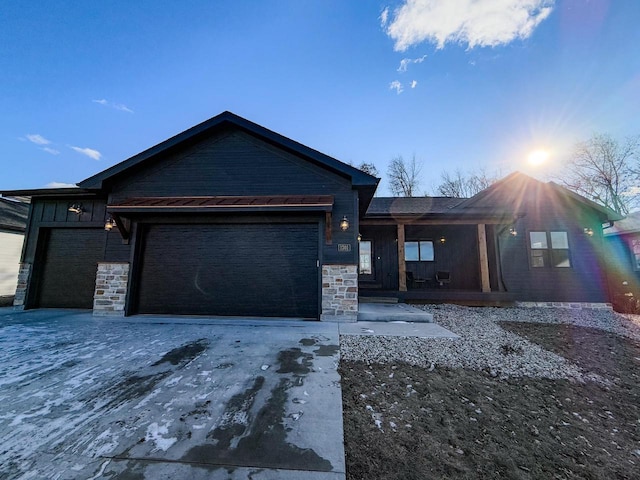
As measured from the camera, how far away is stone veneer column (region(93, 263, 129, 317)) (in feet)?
20.7

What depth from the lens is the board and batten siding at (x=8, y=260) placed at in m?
9.97

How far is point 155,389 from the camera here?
2713 mm

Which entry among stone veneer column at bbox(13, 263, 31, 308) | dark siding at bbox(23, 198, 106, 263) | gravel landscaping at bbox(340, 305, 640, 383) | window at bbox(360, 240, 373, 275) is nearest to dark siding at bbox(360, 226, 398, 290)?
window at bbox(360, 240, 373, 275)

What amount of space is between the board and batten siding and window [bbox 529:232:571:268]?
20.1m

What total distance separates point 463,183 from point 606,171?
8.72 metres

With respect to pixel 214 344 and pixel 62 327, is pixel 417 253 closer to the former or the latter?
pixel 214 344

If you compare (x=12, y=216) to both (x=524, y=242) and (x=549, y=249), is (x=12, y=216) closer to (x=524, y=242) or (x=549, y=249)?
(x=524, y=242)

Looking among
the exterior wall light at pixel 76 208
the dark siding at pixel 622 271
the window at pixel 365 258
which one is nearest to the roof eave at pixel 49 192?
the exterior wall light at pixel 76 208

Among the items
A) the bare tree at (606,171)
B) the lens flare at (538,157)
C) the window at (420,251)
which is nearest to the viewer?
the window at (420,251)

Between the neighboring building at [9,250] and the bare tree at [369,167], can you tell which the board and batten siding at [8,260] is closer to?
the neighboring building at [9,250]

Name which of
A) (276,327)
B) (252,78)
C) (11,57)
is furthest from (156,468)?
(11,57)

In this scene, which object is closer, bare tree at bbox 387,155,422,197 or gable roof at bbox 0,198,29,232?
gable roof at bbox 0,198,29,232

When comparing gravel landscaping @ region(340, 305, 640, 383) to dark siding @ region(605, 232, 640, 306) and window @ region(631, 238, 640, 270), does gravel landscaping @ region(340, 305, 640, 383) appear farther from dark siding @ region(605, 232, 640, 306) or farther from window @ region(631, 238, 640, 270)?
window @ region(631, 238, 640, 270)

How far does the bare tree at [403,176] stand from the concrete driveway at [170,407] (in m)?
20.4
